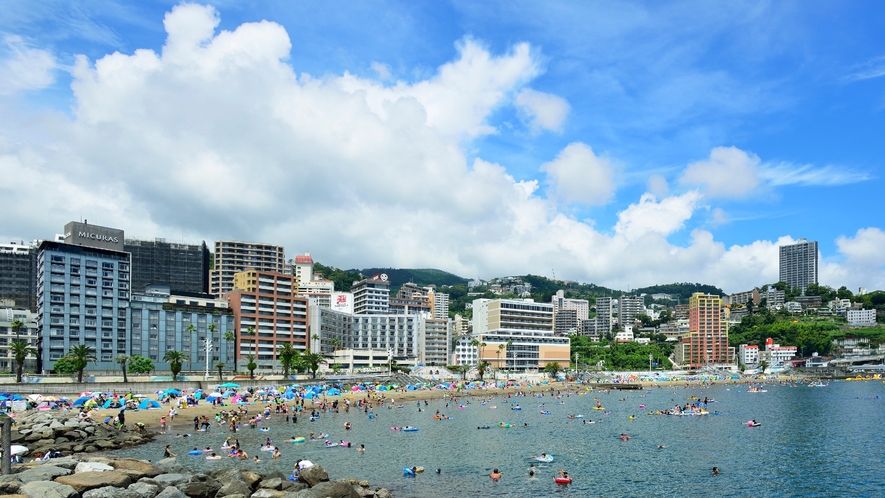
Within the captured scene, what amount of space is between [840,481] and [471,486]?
84.2 feet

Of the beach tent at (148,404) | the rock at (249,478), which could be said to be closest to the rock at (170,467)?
the rock at (249,478)

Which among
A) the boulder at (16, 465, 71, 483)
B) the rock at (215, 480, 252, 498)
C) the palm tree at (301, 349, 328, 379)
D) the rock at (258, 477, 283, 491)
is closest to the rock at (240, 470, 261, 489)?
the rock at (258, 477, 283, 491)

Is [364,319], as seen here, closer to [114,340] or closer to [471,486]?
[114,340]

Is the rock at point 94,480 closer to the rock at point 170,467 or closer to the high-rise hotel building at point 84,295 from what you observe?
the rock at point 170,467

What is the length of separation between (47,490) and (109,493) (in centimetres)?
223

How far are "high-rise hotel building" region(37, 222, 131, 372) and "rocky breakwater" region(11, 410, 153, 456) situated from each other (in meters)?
71.7

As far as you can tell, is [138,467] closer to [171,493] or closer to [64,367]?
[171,493]

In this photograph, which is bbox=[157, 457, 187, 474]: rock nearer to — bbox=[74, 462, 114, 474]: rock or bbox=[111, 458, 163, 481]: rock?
bbox=[111, 458, 163, 481]: rock

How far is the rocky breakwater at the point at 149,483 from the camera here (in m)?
26.0

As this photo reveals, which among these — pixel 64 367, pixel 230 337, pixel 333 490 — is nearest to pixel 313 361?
pixel 230 337

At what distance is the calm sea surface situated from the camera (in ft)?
141

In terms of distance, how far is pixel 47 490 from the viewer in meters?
25.3

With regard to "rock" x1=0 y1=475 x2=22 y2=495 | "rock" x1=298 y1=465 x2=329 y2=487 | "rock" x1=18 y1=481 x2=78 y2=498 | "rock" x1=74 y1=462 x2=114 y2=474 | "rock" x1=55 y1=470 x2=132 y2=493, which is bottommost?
"rock" x1=298 y1=465 x2=329 y2=487

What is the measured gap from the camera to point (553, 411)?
94.8 m
